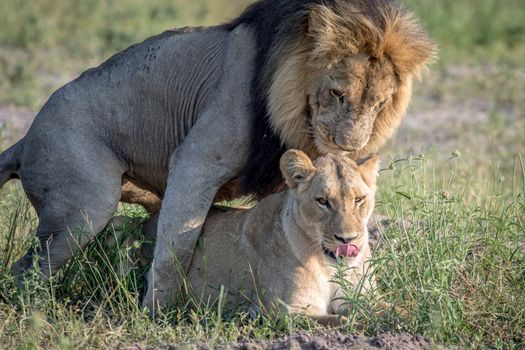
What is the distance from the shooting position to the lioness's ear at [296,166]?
5.00 metres

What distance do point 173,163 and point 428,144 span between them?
4562 millimetres

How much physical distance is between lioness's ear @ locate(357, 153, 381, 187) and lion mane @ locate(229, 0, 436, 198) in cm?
27

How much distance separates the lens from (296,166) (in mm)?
5020

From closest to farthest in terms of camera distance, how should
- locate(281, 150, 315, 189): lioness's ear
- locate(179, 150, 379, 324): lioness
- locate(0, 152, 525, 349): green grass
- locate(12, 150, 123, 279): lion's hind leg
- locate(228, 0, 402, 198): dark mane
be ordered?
locate(0, 152, 525, 349): green grass
locate(179, 150, 379, 324): lioness
locate(281, 150, 315, 189): lioness's ear
locate(228, 0, 402, 198): dark mane
locate(12, 150, 123, 279): lion's hind leg

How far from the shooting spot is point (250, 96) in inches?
210

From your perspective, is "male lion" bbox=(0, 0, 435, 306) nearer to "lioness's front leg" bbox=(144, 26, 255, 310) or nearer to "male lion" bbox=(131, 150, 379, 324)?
"lioness's front leg" bbox=(144, 26, 255, 310)

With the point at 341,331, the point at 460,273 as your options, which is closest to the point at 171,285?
the point at 341,331

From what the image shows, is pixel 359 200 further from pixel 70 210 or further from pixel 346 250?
pixel 70 210

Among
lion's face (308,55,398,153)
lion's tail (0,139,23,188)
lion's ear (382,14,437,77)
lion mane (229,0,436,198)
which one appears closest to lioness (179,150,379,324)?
lion's face (308,55,398,153)

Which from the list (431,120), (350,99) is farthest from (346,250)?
(431,120)

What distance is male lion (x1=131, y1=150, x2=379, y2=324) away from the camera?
16.0 ft

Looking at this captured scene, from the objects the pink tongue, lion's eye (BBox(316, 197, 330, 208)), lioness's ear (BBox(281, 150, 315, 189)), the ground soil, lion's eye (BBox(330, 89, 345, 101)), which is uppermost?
lion's eye (BBox(330, 89, 345, 101))

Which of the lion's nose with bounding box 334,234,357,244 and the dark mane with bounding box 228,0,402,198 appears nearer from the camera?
the lion's nose with bounding box 334,234,357,244

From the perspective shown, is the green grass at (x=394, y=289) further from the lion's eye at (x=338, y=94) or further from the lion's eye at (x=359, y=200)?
the lion's eye at (x=338, y=94)
